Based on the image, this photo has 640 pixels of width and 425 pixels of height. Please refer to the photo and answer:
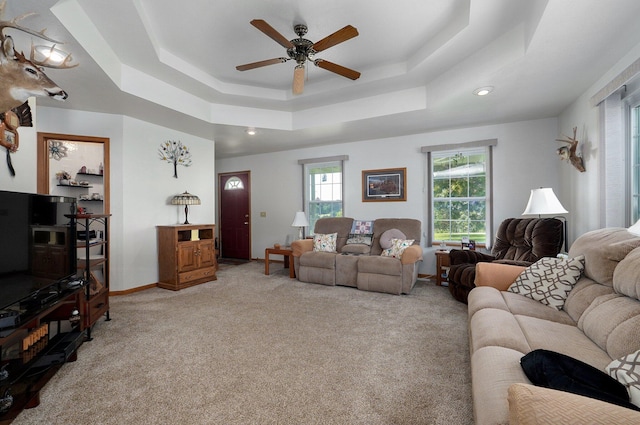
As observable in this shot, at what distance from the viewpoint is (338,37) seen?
2.20m

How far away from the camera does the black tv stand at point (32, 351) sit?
1434 millimetres

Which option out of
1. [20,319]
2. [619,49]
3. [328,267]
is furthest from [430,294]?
[20,319]

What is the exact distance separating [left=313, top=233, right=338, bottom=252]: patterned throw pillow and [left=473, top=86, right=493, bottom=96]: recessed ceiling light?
275cm

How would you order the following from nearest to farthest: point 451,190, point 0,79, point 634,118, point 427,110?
1. point 0,79
2. point 634,118
3. point 427,110
4. point 451,190

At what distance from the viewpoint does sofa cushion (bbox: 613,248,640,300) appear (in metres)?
1.36

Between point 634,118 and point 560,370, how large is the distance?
2.77m

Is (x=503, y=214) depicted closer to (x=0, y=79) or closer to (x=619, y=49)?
(x=619, y=49)

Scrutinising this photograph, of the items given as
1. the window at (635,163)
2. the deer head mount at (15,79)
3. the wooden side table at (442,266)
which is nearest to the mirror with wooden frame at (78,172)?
the deer head mount at (15,79)

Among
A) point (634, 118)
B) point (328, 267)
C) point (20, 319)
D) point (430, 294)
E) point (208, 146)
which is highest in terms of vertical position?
point (208, 146)

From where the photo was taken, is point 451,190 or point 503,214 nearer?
point 503,214

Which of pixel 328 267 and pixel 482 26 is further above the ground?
pixel 482 26

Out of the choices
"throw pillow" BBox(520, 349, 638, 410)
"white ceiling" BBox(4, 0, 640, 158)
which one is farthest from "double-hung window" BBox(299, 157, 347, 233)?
"throw pillow" BBox(520, 349, 638, 410)

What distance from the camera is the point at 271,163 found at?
608 cm

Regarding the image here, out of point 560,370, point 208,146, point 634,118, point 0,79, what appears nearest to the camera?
point 560,370
